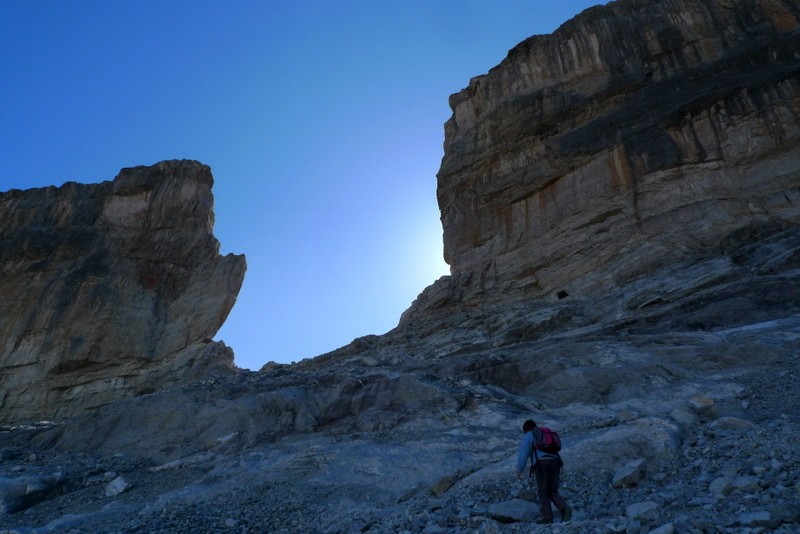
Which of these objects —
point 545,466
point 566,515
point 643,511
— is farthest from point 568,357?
point 643,511

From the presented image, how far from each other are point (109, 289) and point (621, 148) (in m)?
33.6

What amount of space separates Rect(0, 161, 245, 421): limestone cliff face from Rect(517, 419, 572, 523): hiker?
2790 centimetres

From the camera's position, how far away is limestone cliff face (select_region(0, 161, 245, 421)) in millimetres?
36000

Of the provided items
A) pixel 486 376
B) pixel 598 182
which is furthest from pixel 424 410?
pixel 598 182

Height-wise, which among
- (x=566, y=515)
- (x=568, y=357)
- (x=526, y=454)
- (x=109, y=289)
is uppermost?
(x=109, y=289)

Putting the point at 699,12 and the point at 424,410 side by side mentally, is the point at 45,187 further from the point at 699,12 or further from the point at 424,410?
the point at 699,12

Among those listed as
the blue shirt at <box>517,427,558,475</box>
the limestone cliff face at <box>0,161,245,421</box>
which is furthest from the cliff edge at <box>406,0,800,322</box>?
the limestone cliff face at <box>0,161,245,421</box>

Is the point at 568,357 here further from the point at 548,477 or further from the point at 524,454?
the point at 548,477

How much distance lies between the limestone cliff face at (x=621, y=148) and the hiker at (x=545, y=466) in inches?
595

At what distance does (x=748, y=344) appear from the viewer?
550 inches

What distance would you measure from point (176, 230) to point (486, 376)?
33.3m

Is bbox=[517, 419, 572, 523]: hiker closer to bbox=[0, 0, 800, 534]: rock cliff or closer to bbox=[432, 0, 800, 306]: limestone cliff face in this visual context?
bbox=[0, 0, 800, 534]: rock cliff

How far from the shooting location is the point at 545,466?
26.3 ft

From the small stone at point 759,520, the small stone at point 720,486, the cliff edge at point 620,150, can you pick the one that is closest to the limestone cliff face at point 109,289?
the cliff edge at point 620,150
